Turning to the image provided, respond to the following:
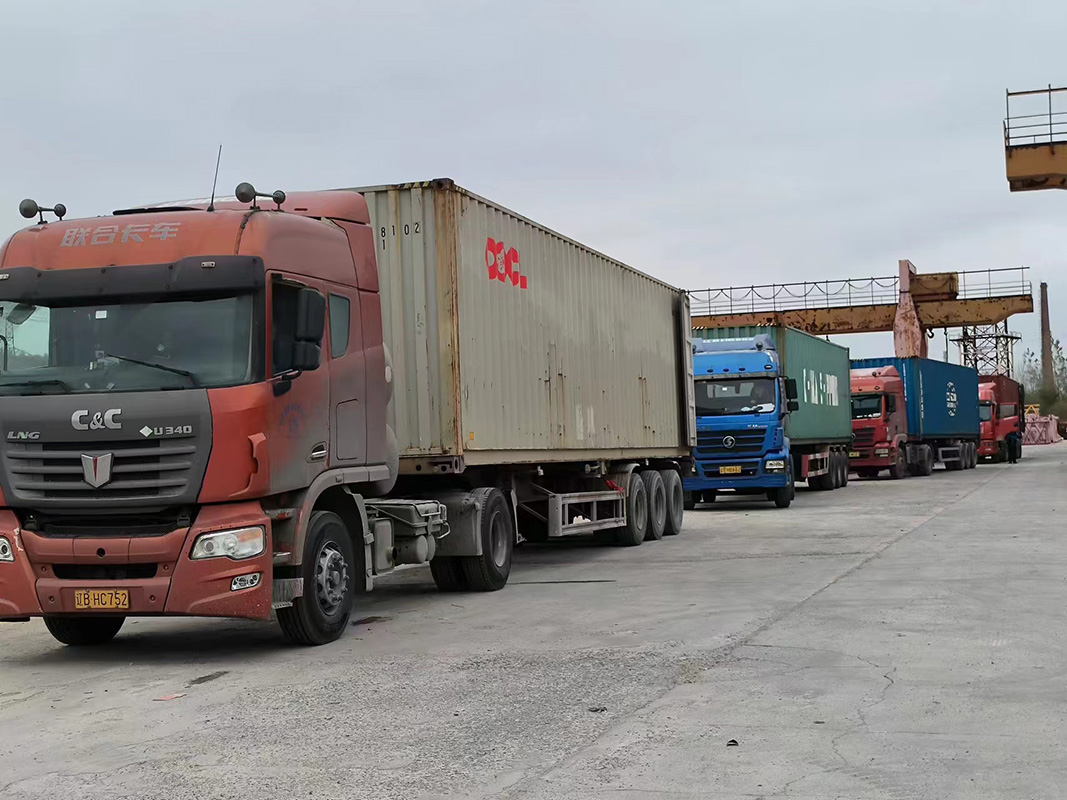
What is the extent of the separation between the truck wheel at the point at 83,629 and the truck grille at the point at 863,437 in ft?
94.8

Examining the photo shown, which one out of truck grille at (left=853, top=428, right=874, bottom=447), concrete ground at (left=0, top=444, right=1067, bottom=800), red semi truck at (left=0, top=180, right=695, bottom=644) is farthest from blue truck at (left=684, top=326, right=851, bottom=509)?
red semi truck at (left=0, top=180, right=695, bottom=644)

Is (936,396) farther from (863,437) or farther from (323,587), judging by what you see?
(323,587)

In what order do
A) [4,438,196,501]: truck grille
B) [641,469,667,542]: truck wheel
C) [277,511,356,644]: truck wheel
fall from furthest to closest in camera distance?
[641,469,667,542]: truck wheel
[277,511,356,644]: truck wheel
[4,438,196,501]: truck grille

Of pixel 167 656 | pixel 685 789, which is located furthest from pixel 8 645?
pixel 685 789

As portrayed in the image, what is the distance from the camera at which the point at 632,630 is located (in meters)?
9.55

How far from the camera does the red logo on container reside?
1242 cm

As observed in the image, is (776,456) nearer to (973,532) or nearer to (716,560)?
(973,532)

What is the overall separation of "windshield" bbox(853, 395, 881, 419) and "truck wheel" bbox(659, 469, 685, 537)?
17.9 meters

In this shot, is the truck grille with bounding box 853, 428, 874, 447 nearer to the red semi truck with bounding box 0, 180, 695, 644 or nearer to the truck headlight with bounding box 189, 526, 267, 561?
the red semi truck with bounding box 0, 180, 695, 644

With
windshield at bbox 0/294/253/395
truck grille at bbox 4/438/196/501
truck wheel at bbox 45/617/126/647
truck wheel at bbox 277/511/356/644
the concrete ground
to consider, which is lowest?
the concrete ground

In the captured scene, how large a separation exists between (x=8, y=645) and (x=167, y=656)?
1.97m

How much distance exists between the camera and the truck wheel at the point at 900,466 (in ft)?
120

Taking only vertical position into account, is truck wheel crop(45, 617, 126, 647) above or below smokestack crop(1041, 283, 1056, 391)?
below

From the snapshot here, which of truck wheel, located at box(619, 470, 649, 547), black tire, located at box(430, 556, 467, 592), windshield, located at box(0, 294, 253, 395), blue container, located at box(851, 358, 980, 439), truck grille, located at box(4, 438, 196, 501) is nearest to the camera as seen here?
truck grille, located at box(4, 438, 196, 501)
